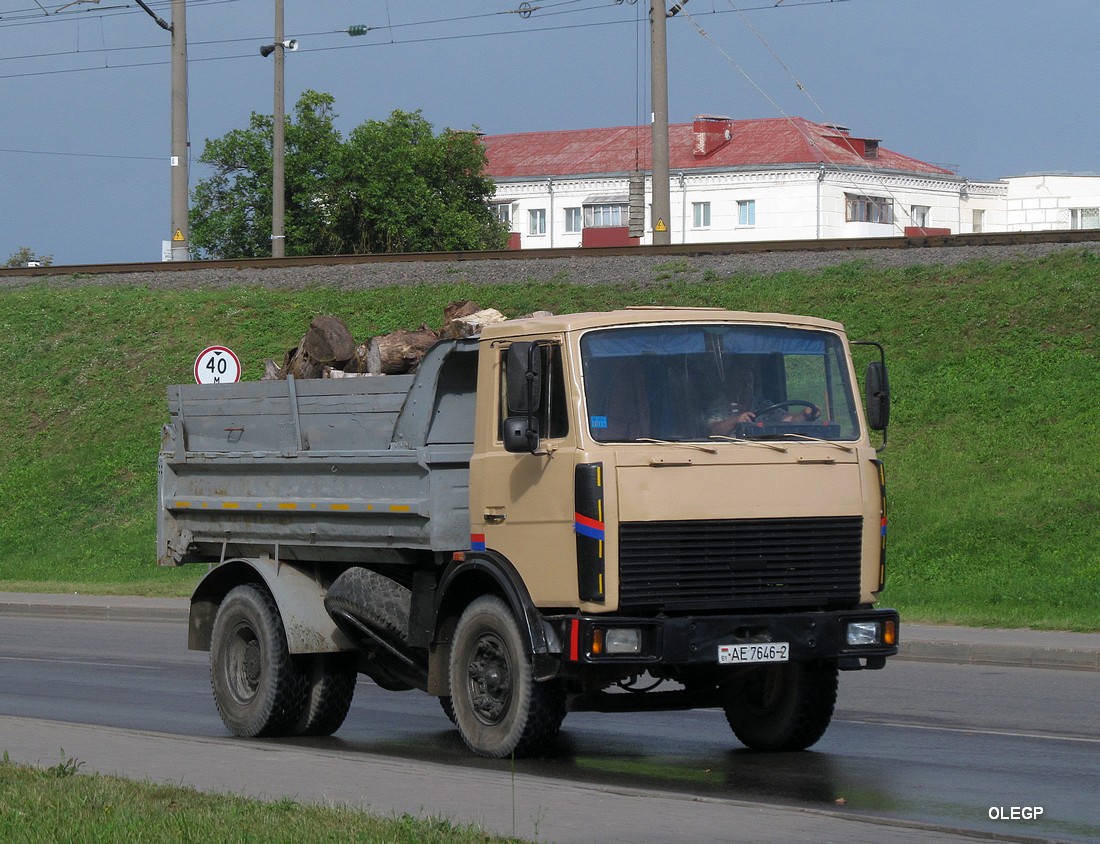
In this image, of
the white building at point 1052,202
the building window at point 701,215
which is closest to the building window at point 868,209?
the building window at point 701,215

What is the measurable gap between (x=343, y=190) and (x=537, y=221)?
24.4 meters

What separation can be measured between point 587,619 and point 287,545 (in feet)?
9.06

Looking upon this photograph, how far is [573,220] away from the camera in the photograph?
87812mm

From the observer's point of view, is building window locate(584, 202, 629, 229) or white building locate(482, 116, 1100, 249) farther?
building window locate(584, 202, 629, 229)

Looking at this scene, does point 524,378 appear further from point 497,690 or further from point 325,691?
point 325,691

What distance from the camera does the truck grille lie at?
27.1ft

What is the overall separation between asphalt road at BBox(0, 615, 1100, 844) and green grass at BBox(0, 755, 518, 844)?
309mm

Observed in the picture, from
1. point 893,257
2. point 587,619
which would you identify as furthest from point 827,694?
point 893,257

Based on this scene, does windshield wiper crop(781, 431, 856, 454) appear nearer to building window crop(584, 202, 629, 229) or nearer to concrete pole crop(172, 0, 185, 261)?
concrete pole crop(172, 0, 185, 261)

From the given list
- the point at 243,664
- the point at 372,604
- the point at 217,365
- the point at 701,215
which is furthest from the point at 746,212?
the point at 372,604

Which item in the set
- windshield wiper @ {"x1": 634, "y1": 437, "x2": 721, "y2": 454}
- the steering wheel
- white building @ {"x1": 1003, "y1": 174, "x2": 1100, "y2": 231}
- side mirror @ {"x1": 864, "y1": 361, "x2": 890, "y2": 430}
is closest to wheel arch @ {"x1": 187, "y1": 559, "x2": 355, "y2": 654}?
windshield wiper @ {"x1": 634, "y1": 437, "x2": 721, "y2": 454}

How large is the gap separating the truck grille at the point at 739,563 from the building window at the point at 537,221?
266 ft

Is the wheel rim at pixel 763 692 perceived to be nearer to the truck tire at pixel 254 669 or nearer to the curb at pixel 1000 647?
the truck tire at pixel 254 669

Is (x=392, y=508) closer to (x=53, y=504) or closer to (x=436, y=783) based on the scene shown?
(x=436, y=783)
